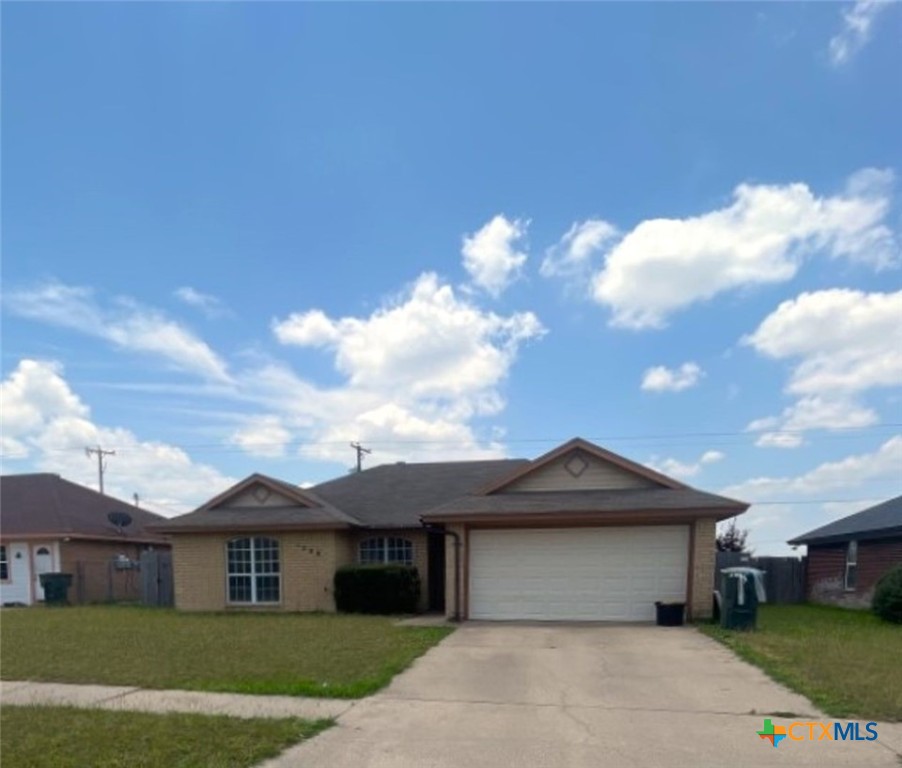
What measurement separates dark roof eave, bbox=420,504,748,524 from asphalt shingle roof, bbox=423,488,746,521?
2 centimetres

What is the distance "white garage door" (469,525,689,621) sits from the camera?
1576cm

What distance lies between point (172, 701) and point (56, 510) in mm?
21968

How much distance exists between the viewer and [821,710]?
7.36 m

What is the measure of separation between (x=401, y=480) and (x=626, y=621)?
9536 millimetres

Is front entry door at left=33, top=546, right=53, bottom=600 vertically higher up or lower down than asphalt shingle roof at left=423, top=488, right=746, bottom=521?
lower down

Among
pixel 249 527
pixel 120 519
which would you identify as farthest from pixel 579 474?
pixel 120 519

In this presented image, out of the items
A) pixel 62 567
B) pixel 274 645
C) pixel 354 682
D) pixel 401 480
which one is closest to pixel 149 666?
pixel 274 645

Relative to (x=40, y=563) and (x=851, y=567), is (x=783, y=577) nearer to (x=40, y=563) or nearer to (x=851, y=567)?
(x=851, y=567)

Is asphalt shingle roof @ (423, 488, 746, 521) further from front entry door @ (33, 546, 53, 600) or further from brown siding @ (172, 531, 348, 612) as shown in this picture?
front entry door @ (33, 546, 53, 600)

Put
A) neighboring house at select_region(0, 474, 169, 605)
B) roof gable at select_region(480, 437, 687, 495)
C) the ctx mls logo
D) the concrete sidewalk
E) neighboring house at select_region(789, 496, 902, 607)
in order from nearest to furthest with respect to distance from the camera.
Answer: the ctx mls logo < the concrete sidewalk < roof gable at select_region(480, 437, 687, 495) < neighboring house at select_region(789, 496, 902, 607) < neighboring house at select_region(0, 474, 169, 605)

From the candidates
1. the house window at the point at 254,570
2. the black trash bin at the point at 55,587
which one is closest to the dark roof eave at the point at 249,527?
the house window at the point at 254,570

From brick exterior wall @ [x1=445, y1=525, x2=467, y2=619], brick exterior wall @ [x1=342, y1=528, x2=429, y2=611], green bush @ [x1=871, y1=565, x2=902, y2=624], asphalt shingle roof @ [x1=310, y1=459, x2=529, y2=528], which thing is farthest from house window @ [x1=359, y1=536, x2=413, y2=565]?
green bush @ [x1=871, y1=565, x2=902, y2=624]

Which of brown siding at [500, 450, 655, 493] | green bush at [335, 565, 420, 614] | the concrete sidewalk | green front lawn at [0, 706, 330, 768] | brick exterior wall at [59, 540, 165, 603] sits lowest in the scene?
brick exterior wall at [59, 540, 165, 603]

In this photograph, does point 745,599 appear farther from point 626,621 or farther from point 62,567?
point 62,567
